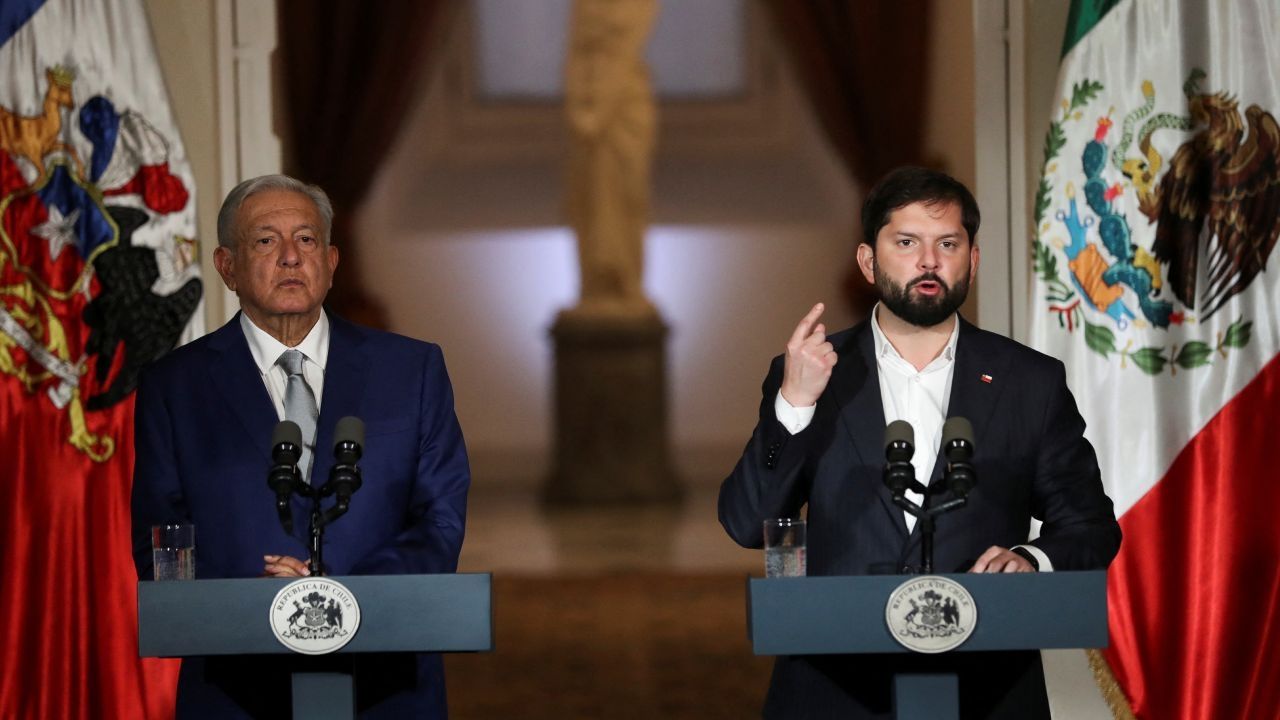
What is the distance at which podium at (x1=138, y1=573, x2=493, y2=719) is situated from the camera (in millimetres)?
2074

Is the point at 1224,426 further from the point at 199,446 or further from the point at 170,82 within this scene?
the point at 170,82

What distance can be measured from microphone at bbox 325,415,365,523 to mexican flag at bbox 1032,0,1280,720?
2.55 metres

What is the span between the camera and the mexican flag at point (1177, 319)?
4055 millimetres

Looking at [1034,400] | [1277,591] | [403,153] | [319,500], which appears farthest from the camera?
[403,153]

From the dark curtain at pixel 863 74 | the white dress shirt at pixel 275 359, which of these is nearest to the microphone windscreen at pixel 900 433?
the white dress shirt at pixel 275 359

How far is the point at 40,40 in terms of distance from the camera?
425 cm

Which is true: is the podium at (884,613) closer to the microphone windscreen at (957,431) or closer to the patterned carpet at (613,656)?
the microphone windscreen at (957,431)

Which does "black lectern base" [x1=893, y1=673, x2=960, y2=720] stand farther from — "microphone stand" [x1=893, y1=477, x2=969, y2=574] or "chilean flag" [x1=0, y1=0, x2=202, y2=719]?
"chilean flag" [x1=0, y1=0, x2=202, y2=719]

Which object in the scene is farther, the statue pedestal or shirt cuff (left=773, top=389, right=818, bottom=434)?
the statue pedestal

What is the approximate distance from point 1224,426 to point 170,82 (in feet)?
10.3

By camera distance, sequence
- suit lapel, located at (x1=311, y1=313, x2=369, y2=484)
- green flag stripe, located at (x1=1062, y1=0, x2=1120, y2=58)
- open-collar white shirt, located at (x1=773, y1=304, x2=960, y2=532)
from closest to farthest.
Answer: open-collar white shirt, located at (x1=773, y1=304, x2=960, y2=532) < suit lapel, located at (x1=311, y1=313, x2=369, y2=484) < green flag stripe, located at (x1=1062, y1=0, x2=1120, y2=58)

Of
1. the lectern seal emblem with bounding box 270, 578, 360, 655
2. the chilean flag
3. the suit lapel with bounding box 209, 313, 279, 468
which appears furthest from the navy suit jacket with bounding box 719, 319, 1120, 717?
the chilean flag

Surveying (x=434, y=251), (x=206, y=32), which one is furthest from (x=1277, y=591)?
(x=434, y=251)

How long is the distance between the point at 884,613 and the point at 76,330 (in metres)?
2.93
